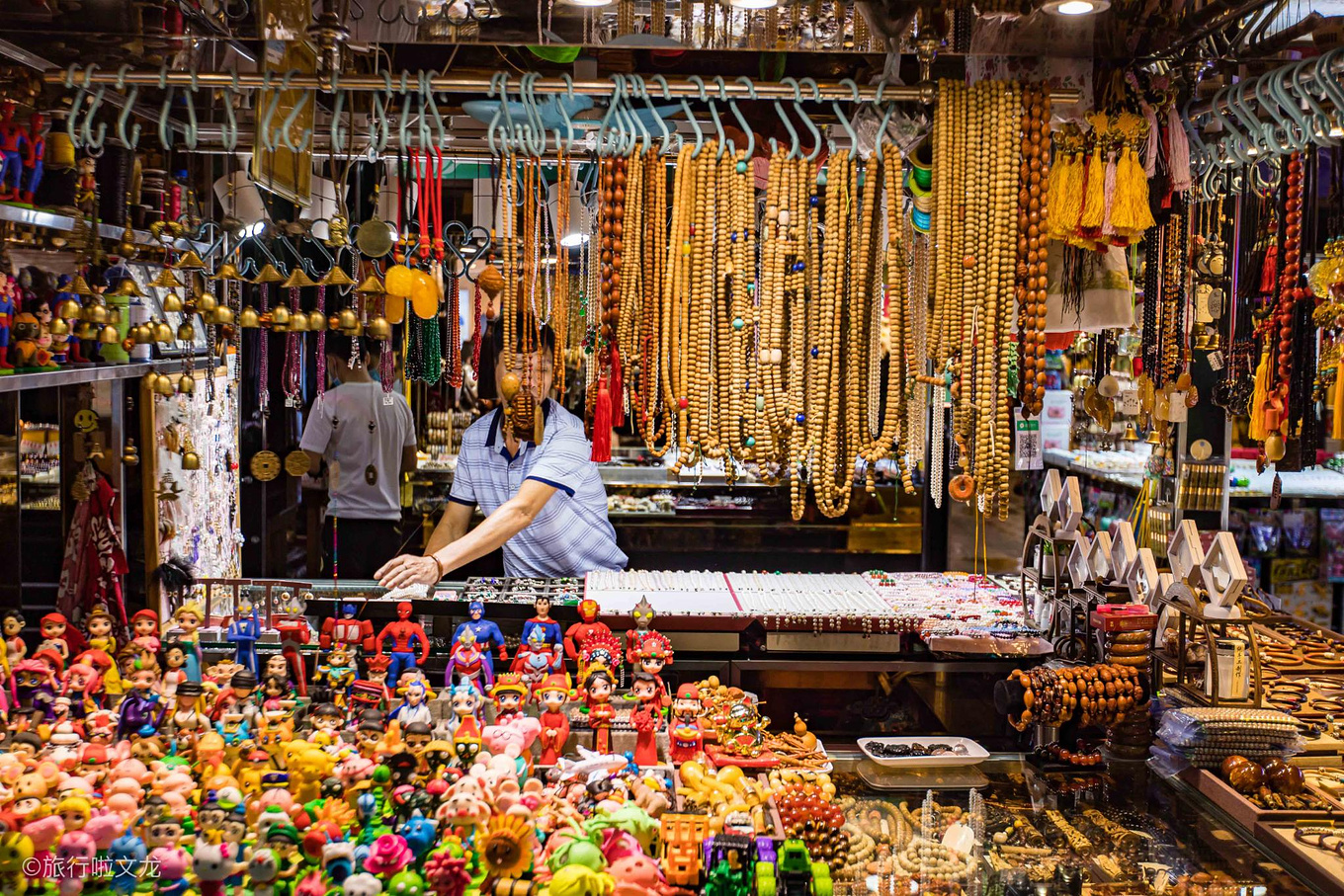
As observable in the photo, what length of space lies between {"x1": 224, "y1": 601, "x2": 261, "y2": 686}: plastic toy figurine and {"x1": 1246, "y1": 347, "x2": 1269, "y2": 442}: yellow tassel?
11.2 ft

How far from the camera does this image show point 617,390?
2.71m

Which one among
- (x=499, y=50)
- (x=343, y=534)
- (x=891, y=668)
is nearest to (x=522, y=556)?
(x=343, y=534)

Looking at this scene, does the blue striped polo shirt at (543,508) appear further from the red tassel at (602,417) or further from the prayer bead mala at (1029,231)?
the prayer bead mala at (1029,231)

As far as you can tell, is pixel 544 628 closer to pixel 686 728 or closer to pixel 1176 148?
pixel 686 728

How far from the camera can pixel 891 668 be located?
3.25 m

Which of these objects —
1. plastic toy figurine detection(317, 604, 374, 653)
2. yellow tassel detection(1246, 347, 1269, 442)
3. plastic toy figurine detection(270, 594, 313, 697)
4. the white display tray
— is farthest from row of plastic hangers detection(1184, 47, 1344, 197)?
plastic toy figurine detection(270, 594, 313, 697)

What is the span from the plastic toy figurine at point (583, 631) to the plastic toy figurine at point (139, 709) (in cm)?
101

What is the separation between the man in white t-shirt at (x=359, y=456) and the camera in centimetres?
482

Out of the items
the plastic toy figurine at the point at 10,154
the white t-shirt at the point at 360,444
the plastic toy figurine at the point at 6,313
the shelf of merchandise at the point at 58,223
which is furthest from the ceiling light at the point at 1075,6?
the white t-shirt at the point at 360,444

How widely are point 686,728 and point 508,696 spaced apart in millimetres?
428

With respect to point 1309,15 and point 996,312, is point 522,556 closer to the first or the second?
point 996,312

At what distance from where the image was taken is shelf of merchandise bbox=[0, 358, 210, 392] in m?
3.12

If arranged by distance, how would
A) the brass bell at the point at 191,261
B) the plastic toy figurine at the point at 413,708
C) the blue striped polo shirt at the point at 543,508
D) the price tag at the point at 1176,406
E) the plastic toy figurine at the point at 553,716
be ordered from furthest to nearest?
the price tag at the point at 1176,406 < the blue striped polo shirt at the point at 543,508 < the brass bell at the point at 191,261 < the plastic toy figurine at the point at 553,716 < the plastic toy figurine at the point at 413,708

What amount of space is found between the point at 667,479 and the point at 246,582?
3264mm
